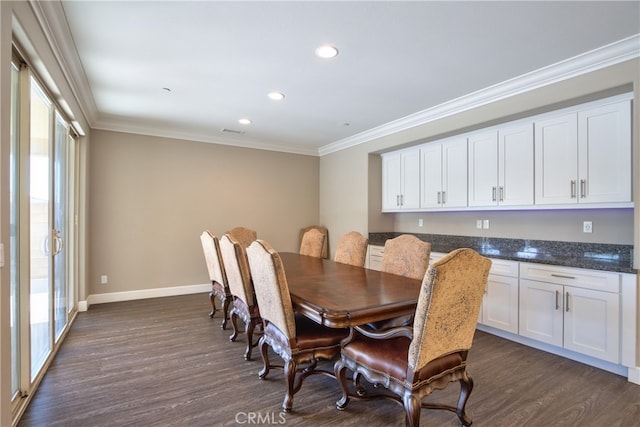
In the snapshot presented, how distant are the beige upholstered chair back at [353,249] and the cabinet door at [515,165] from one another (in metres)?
1.62

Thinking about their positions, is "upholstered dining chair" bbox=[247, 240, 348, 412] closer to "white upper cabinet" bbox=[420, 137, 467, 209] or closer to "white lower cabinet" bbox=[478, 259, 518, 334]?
"white lower cabinet" bbox=[478, 259, 518, 334]

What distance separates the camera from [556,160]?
314cm

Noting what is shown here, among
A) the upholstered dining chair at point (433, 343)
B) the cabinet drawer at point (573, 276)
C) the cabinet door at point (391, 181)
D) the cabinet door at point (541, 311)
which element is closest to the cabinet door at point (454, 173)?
the cabinet door at point (391, 181)

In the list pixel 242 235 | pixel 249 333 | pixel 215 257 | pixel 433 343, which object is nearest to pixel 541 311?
pixel 433 343

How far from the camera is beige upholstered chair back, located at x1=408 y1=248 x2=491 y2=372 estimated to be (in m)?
1.58

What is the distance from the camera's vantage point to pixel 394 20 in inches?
87.1

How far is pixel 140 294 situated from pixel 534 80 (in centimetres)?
557

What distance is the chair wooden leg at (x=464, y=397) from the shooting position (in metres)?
1.90

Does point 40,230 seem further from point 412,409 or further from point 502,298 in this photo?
point 502,298

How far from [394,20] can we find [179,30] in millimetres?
1527

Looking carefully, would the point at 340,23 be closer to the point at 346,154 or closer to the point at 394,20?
the point at 394,20

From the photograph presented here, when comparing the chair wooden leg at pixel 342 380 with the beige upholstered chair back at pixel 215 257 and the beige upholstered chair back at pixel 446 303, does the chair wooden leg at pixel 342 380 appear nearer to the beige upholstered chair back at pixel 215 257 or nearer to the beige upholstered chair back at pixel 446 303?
the beige upholstered chair back at pixel 446 303

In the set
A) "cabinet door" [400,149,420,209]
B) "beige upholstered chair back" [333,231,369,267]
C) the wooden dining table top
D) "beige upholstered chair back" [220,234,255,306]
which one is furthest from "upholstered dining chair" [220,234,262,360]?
"cabinet door" [400,149,420,209]

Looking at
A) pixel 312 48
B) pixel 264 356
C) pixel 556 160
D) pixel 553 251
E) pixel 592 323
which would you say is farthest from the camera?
pixel 553 251
